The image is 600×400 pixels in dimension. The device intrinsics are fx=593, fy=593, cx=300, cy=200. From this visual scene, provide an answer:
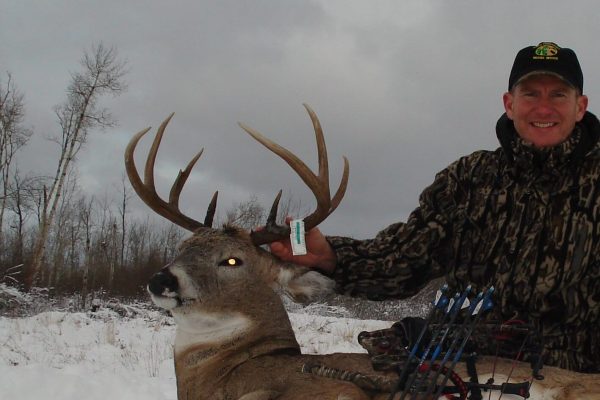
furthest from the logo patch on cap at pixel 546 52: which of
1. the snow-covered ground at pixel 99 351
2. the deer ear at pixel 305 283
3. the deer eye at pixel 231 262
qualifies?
the snow-covered ground at pixel 99 351

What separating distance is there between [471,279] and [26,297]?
15591 mm

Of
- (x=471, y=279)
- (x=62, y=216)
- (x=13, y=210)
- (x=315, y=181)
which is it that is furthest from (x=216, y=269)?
(x=62, y=216)

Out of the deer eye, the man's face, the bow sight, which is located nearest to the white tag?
the deer eye

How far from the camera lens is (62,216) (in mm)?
34188

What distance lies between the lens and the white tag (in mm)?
3537

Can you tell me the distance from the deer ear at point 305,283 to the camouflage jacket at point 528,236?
0.61 feet

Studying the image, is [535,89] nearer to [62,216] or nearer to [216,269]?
[216,269]

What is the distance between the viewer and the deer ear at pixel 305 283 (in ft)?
12.3

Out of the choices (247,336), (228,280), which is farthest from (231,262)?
(247,336)

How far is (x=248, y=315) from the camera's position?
132 inches

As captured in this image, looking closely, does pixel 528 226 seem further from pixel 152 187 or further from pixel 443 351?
pixel 152 187

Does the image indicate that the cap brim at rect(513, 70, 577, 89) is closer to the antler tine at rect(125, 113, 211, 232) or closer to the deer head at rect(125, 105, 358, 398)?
the deer head at rect(125, 105, 358, 398)

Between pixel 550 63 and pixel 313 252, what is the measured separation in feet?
5.79

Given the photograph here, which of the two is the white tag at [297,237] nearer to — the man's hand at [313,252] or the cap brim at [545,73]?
the man's hand at [313,252]
